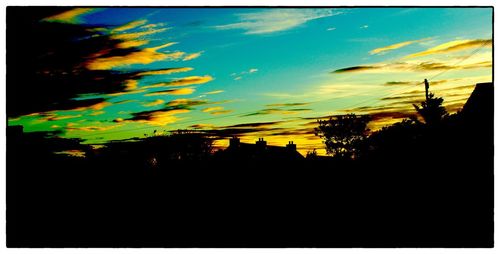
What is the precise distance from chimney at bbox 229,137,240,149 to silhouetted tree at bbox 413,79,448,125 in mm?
2368

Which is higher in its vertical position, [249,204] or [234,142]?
[234,142]

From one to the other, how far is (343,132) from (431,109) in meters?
1.37

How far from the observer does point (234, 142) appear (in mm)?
6938

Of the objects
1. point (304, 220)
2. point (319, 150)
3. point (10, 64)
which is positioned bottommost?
point (304, 220)

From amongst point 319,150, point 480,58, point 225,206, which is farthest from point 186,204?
point 480,58

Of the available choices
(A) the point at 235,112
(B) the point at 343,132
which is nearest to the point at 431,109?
(B) the point at 343,132

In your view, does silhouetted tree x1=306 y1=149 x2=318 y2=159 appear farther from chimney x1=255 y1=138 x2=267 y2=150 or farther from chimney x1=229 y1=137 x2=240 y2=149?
chimney x1=229 y1=137 x2=240 y2=149

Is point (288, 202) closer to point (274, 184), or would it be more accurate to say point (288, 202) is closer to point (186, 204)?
point (274, 184)

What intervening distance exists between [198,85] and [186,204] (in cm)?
160

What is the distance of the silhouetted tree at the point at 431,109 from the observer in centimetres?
661

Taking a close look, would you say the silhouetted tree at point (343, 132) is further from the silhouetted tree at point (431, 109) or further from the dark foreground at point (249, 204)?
the silhouetted tree at point (431, 109)

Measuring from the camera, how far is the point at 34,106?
6.85m

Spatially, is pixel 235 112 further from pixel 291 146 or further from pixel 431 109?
pixel 431 109

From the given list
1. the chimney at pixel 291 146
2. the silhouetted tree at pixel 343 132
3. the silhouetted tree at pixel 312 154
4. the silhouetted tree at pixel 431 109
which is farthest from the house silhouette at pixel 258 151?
the silhouetted tree at pixel 431 109
